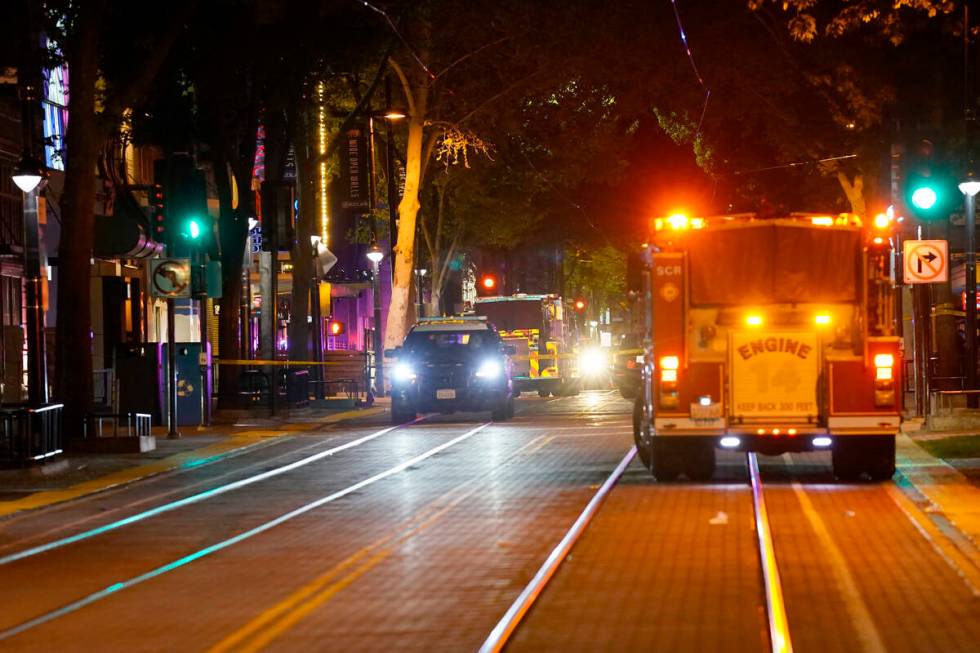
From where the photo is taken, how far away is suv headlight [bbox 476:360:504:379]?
31.9 m

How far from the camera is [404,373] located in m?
31.8

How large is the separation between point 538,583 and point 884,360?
25.8 feet

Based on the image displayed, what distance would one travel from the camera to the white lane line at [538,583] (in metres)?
9.12

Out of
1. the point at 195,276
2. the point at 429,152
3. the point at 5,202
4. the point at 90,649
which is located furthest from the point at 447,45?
the point at 90,649

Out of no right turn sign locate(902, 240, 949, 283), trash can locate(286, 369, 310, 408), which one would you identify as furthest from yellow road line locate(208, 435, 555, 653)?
trash can locate(286, 369, 310, 408)

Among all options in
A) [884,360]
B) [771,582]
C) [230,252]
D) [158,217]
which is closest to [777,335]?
[884,360]

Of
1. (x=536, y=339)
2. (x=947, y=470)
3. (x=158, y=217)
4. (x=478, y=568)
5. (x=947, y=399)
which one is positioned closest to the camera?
(x=478, y=568)

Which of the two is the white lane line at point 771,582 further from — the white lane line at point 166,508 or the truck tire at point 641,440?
the white lane line at point 166,508

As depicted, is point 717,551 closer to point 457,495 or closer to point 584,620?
point 584,620

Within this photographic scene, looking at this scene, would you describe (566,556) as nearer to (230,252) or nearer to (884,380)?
(884,380)

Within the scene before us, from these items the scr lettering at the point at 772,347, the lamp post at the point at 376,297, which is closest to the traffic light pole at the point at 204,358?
the lamp post at the point at 376,297

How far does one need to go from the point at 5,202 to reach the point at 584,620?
27.8 meters

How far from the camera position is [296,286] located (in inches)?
1565

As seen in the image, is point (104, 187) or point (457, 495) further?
point (104, 187)
